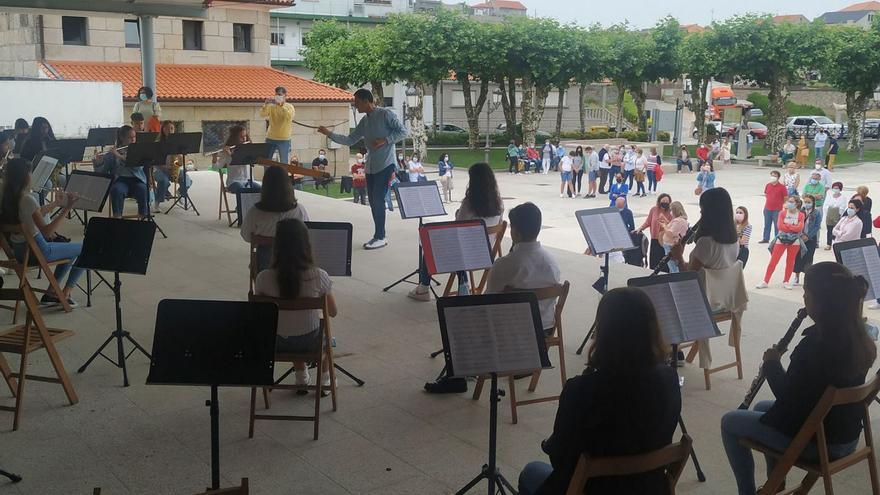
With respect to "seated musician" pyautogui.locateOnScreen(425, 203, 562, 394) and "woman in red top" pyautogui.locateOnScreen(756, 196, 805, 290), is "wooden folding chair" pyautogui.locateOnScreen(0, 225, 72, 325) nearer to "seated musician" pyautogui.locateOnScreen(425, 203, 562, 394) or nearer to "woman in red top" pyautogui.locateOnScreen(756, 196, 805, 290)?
"seated musician" pyautogui.locateOnScreen(425, 203, 562, 394)

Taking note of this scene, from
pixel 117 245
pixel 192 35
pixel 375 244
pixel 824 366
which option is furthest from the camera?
pixel 192 35

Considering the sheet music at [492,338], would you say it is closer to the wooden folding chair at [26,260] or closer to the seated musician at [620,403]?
the seated musician at [620,403]

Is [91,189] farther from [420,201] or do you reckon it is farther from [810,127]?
[810,127]

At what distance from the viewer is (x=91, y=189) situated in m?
7.77

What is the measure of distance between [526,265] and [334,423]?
1.59 meters

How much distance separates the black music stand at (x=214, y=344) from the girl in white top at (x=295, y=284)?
112 cm

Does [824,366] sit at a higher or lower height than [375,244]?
higher

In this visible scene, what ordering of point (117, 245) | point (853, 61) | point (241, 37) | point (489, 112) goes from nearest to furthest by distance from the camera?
point (117, 245) → point (241, 37) → point (489, 112) → point (853, 61)

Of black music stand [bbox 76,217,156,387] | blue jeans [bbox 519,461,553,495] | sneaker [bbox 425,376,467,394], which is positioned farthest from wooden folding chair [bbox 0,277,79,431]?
blue jeans [bbox 519,461,553,495]

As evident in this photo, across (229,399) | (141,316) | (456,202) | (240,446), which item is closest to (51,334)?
(229,399)

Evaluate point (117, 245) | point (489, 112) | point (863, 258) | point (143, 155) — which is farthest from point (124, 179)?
point (489, 112)

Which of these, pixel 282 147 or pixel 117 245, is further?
pixel 282 147

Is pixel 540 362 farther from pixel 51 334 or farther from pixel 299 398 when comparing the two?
pixel 51 334

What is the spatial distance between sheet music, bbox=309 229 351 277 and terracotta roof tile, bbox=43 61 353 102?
24882 millimetres
